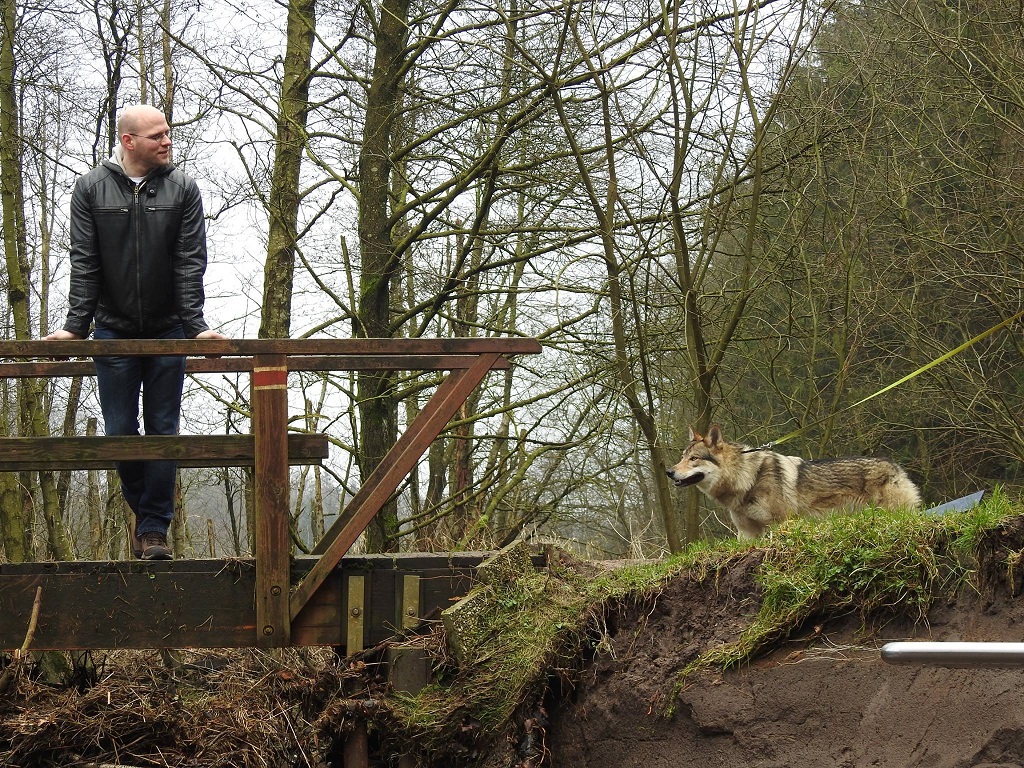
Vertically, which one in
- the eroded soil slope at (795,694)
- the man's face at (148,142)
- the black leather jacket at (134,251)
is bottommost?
the eroded soil slope at (795,694)

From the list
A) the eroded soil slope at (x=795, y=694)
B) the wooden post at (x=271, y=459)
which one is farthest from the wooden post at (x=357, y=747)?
the wooden post at (x=271, y=459)

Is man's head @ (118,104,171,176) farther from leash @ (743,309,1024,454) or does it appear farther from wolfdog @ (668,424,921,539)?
wolfdog @ (668,424,921,539)

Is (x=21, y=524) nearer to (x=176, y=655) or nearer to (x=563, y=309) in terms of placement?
(x=176, y=655)

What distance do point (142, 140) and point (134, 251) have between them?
0.64 m

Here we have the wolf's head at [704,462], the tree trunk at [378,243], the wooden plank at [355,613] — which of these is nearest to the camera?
the wooden plank at [355,613]

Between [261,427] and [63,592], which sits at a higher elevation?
[261,427]

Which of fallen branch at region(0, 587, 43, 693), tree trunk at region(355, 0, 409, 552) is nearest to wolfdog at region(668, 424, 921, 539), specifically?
tree trunk at region(355, 0, 409, 552)

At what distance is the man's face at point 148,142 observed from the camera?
5961mm

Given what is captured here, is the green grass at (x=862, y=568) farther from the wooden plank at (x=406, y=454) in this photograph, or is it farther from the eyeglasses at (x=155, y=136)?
the eyeglasses at (x=155, y=136)

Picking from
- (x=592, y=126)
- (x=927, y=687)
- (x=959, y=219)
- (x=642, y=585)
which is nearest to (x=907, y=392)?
(x=959, y=219)

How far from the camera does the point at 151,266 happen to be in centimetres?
606

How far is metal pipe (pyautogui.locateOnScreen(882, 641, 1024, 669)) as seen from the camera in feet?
6.21

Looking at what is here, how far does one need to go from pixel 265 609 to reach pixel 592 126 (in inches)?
279

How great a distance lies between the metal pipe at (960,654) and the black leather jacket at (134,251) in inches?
197
